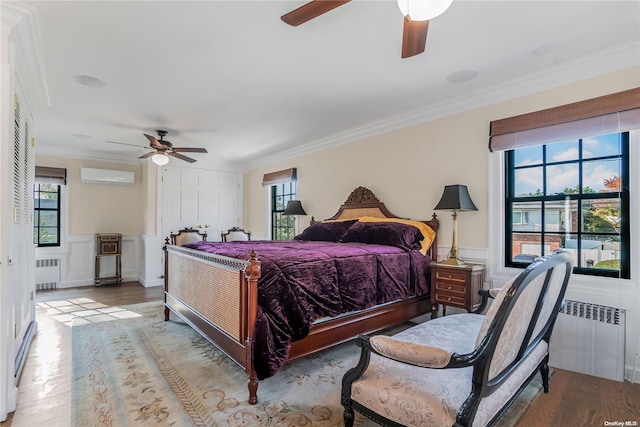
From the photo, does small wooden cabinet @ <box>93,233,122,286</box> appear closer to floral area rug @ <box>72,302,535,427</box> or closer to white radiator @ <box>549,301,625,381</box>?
floral area rug @ <box>72,302,535,427</box>

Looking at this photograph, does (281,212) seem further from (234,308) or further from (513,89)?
(513,89)

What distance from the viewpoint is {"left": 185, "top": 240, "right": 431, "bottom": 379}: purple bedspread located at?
211cm

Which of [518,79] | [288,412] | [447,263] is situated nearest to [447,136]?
[518,79]

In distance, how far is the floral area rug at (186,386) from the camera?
1921 mm

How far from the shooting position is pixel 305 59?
2574 mm

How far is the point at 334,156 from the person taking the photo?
4.95m

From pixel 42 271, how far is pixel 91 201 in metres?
1.42

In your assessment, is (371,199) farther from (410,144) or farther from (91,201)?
(91,201)

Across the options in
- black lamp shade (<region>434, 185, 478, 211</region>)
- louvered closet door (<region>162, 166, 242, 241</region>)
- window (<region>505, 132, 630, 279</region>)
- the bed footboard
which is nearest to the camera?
the bed footboard

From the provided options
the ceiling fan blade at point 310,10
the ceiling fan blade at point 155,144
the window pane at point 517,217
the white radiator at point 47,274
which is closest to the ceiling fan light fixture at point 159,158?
the ceiling fan blade at point 155,144

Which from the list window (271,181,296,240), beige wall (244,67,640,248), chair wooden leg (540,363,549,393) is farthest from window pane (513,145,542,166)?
window (271,181,296,240)

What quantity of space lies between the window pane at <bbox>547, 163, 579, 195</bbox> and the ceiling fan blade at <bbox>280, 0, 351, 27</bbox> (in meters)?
2.55

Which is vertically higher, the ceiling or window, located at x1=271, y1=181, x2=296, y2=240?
→ the ceiling

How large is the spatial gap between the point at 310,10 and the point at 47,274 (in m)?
6.51
